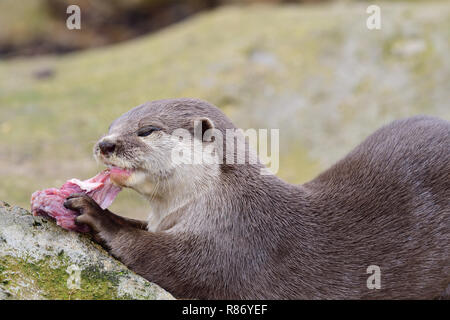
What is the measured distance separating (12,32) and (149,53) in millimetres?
4177

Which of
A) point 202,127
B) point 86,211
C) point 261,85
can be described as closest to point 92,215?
point 86,211

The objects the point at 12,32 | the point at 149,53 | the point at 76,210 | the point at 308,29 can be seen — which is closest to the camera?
the point at 76,210

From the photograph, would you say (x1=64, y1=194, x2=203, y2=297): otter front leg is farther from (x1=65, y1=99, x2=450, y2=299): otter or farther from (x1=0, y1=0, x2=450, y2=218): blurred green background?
(x1=0, y1=0, x2=450, y2=218): blurred green background

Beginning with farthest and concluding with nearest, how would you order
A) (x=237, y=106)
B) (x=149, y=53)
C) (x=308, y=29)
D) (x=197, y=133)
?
(x=149, y=53) → (x=308, y=29) → (x=237, y=106) → (x=197, y=133)

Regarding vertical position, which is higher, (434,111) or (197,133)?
(434,111)

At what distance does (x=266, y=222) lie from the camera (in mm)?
2662

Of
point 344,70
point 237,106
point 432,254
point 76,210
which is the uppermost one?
point 344,70

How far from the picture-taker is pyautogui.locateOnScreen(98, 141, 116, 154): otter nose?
265 centimetres

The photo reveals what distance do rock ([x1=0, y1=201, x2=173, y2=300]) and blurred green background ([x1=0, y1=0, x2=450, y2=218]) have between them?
8.56 feet

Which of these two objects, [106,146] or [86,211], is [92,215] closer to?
[86,211]

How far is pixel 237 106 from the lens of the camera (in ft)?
21.0

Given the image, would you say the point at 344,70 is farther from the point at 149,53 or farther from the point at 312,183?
the point at 312,183
